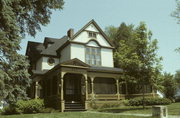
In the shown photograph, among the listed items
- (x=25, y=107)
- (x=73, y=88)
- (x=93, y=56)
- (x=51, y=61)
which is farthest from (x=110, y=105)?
(x=51, y=61)

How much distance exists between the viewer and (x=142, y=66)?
1928 cm

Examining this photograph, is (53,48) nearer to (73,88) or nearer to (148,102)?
(73,88)

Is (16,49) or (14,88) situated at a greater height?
(16,49)

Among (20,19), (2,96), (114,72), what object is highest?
(20,19)

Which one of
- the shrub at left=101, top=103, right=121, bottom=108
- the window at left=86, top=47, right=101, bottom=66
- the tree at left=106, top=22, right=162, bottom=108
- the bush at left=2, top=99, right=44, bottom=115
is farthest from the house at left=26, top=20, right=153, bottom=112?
the tree at left=106, top=22, right=162, bottom=108

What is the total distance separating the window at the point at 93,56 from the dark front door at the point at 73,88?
3734 millimetres

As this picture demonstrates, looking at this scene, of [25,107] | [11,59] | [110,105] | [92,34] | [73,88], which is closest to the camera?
[11,59]

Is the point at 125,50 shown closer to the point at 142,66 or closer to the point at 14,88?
the point at 142,66

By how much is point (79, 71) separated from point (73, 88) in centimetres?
419

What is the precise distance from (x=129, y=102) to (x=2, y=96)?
16598mm

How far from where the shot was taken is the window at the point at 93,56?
1097 inches

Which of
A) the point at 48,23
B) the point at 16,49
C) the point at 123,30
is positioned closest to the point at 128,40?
the point at 123,30

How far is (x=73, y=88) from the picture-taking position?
25.1 metres

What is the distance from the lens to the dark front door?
24531 millimetres
